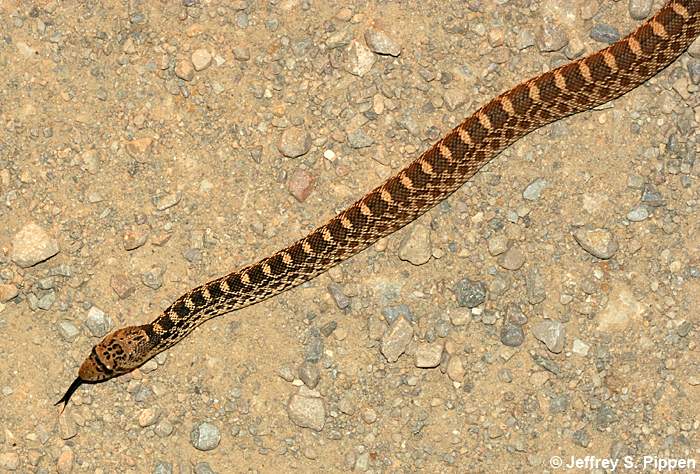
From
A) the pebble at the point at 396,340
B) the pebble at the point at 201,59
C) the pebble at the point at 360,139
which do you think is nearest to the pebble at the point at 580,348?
the pebble at the point at 396,340

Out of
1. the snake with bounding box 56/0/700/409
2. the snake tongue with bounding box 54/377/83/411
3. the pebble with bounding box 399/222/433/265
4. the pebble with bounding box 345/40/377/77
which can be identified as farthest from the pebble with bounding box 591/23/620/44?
the snake tongue with bounding box 54/377/83/411

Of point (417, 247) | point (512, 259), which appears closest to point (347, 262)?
point (417, 247)

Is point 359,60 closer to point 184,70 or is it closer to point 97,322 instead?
point 184,70

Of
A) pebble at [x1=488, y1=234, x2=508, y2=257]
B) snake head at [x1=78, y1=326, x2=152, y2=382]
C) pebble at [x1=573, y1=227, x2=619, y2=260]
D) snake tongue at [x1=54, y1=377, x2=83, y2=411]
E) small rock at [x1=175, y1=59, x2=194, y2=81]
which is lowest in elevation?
pebble at [x1=573, y1=227, x2=619, y2=260]

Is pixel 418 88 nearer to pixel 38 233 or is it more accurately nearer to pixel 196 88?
pixel 196 88

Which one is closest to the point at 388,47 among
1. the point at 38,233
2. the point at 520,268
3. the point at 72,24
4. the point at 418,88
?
the point at 418,88

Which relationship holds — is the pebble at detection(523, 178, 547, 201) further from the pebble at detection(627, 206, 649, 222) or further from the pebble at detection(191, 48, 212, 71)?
the pebble at detection(191, 48, 212, 71)
